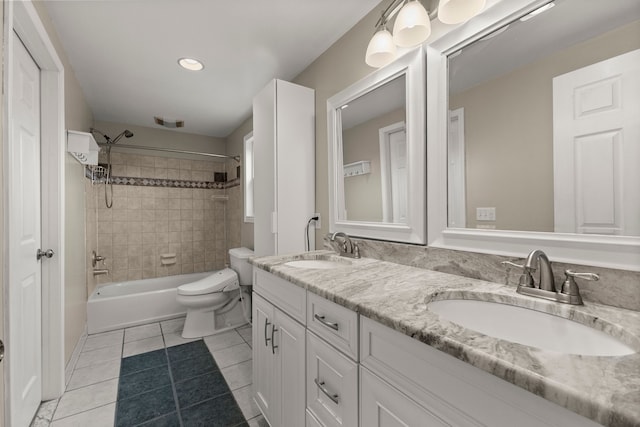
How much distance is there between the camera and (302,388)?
1.09m

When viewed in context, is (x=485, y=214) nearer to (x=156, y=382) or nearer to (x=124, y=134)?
(x=156, y=382)

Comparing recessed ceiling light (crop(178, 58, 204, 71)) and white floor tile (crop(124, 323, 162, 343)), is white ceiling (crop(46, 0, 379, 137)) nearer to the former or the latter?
recessed ceiling light (crop(178, 58, 204, 71))

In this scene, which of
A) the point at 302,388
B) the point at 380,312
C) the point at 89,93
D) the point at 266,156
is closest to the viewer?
the point at 380,312

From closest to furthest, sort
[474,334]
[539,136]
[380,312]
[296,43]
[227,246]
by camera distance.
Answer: [474,334], [380,312], [539,136], [296,43], [227,246]

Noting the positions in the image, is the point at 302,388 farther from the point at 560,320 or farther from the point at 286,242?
the point at 286,242

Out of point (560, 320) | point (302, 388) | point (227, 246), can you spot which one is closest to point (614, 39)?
point (560, 320)

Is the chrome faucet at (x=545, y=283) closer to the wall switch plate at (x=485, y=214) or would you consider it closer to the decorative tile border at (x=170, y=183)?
the wall switch plate at (x=485, y=214)

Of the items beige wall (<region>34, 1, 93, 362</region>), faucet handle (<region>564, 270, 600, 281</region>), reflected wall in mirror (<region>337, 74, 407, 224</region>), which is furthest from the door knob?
faucet handle (<region>564, 270, 600, 281</region>)

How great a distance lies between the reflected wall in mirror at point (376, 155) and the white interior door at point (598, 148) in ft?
1.97

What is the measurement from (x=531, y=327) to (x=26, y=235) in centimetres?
222

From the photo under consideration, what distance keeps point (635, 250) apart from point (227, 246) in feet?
13.0

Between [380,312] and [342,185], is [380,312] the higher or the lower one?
→ the lower one

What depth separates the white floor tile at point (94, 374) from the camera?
1858 millimetres

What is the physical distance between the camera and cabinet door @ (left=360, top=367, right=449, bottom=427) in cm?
64
